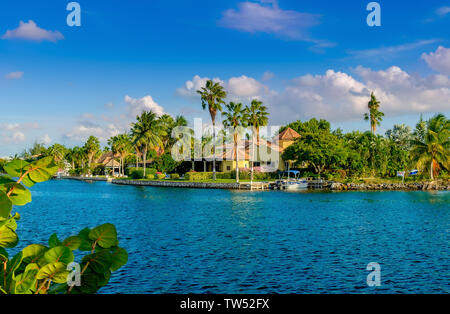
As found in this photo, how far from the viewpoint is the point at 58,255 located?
455cm

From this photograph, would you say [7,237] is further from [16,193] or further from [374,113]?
[374,113]

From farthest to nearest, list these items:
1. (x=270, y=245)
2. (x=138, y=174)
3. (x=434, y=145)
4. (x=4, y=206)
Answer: (x=138, y=174) → (x=434, y=145) → (x=270, y=245) → (x=4, y=206)

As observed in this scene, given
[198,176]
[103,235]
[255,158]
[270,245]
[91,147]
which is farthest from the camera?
[91,147]

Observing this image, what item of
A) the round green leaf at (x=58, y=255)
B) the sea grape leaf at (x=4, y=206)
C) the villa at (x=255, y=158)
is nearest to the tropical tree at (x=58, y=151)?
the villa at (x=255, y=158)

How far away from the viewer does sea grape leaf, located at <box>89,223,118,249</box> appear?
15.5 ft

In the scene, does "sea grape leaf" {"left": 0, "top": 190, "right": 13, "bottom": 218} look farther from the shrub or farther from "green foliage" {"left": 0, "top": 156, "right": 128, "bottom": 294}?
the shrub

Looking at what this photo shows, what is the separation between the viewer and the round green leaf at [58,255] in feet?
14.9

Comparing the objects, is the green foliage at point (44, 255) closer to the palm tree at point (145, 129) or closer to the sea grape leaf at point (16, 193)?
the sea grape leaf at point (16, 193)

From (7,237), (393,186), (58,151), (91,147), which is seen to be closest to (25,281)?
(7,237)

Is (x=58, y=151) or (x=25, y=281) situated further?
(x=58, y=151)

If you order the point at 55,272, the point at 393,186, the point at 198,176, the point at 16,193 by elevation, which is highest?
the point at 16,193

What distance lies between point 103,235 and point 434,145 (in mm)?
76184

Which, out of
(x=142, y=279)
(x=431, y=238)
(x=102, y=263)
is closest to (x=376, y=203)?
(x=431, y=238)
